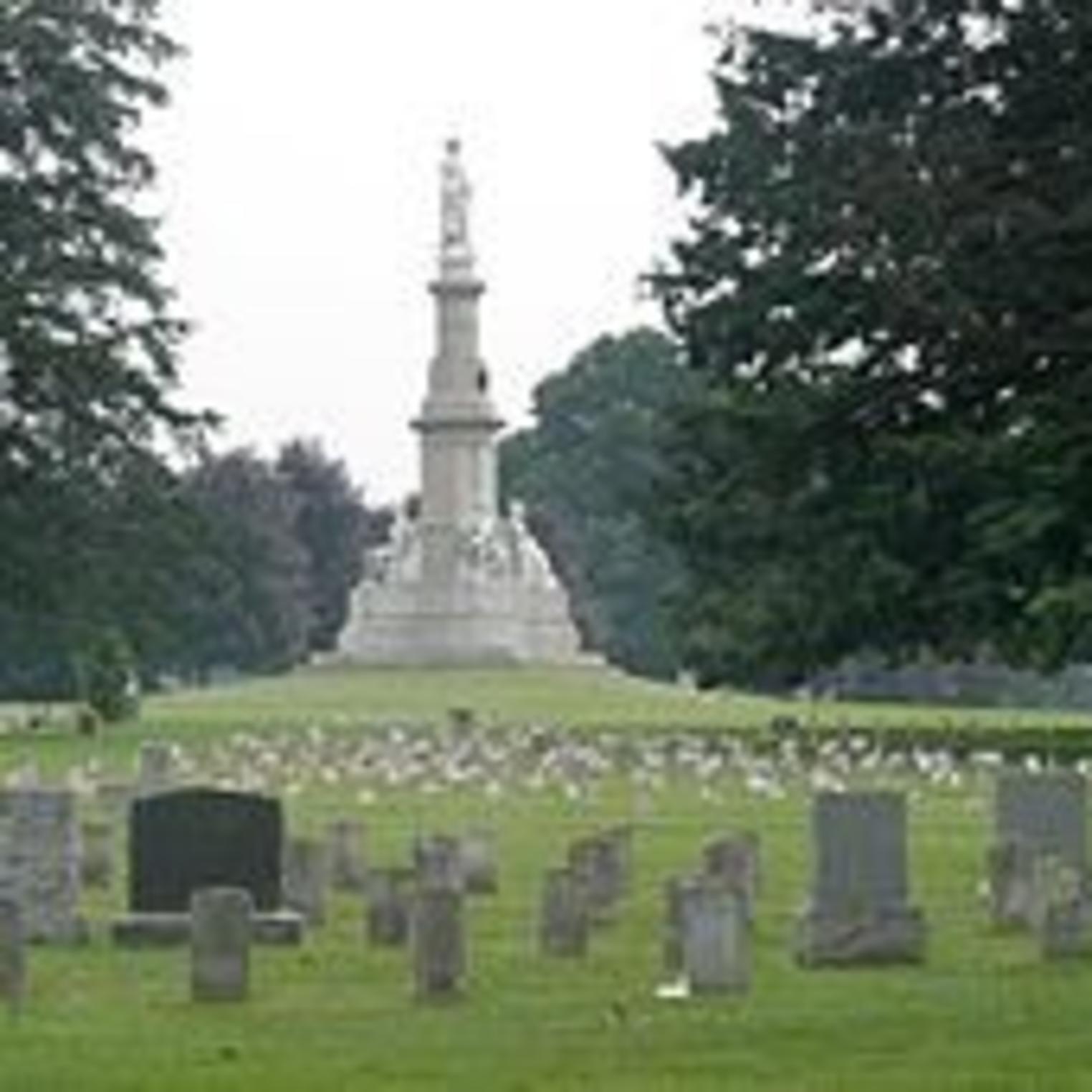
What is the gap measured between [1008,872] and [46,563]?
35605 millimetres

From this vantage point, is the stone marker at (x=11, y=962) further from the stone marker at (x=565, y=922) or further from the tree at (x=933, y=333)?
the tree at (x=933, y=333)

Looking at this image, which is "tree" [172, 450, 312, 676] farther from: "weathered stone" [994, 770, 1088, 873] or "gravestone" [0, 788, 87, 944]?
"gravestone" [0, 788, 87, 944]

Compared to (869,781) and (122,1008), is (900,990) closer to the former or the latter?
(122,1008)

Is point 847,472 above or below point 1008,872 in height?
above

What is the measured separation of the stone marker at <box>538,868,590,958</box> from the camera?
20.5 metres

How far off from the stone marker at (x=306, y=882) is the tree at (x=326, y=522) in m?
95.4

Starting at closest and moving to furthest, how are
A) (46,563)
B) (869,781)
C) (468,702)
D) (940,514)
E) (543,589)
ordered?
1. (940,514)
2. (869,781)
3. (46,563)
4. (468,702)
5. (543,589)

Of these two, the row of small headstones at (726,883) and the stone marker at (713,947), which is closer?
the stone marker at (713,947)

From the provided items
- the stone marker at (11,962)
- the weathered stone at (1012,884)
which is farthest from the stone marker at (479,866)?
the stone marker at (11,962)

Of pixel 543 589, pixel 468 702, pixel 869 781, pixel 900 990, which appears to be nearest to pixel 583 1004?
pixel 900 990

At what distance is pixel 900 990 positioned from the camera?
1820 centimetres

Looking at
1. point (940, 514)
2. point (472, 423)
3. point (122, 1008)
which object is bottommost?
point (122, 1008)

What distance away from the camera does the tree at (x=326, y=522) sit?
395 ft

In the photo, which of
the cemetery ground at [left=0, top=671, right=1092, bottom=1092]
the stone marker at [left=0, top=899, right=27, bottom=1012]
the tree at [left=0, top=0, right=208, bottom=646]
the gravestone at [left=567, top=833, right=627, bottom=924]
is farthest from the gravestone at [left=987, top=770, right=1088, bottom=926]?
the tree at [left=0, top=0, right=208, bottom=646]
